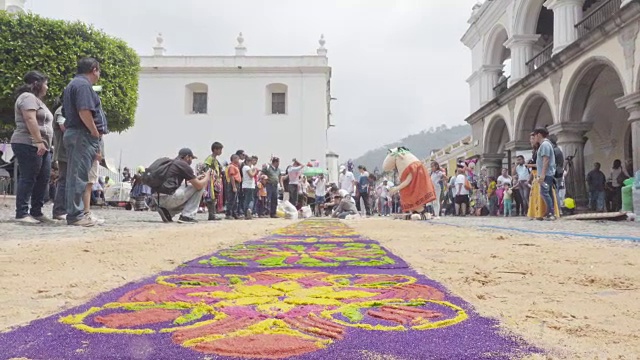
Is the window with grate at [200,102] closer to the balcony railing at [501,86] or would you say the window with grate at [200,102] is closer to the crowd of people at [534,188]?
the balcony railing at [501,86]

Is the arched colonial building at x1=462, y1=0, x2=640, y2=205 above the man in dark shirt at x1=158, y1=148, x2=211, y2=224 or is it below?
above

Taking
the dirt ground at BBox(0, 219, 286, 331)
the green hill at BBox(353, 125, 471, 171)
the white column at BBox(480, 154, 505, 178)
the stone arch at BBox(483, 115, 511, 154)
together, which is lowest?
the dirt ground at BBox(0, 219, 286, 331)

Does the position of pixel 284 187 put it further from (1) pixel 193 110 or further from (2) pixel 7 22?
(1) pixel 193 110

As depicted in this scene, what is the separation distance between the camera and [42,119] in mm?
5441

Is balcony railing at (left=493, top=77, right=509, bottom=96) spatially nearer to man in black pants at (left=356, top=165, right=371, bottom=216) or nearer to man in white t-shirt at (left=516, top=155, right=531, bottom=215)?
man in white t-shirt at (left=516, top=155, right=531, bottom=215)

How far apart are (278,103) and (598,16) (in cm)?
1827

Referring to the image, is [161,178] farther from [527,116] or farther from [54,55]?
[527,116]

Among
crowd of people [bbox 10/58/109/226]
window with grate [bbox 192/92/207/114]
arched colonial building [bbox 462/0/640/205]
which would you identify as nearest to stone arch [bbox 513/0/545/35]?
arched colonial building [bbox 462/0/640/205]

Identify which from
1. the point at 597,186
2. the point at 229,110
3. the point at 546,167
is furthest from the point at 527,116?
the point at 229,110

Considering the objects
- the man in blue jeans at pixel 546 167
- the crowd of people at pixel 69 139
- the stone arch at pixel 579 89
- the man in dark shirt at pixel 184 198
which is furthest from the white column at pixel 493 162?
the crowd of people at pixel 69 139

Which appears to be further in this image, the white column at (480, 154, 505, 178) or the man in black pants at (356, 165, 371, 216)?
the white column at (480, 154, 505, 178)

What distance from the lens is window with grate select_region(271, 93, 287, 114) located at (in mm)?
27969

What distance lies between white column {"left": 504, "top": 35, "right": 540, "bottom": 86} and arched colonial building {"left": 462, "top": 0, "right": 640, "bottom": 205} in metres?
0.03

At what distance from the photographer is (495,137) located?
18594 millimetres
